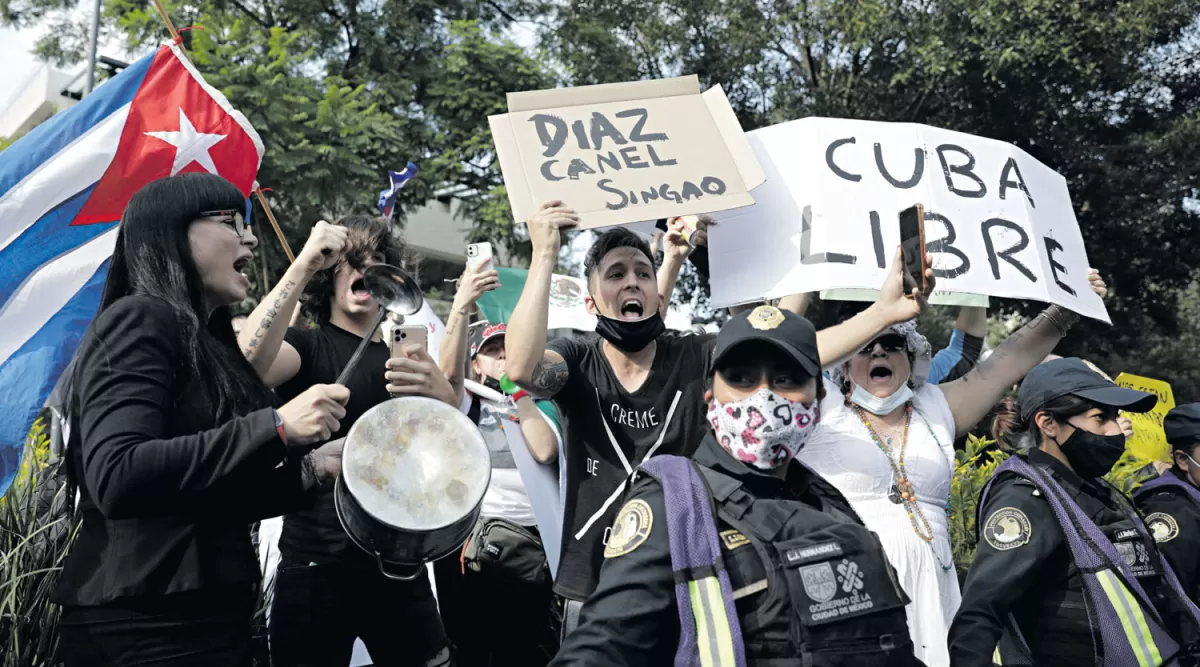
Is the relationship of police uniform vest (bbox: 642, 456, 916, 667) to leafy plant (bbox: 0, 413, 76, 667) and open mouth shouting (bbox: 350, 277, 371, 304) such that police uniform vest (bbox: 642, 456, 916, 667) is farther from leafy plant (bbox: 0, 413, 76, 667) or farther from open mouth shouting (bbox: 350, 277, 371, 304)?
leafy plant (bbox: 0, 413, 76, 667)

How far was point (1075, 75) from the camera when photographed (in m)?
14.6

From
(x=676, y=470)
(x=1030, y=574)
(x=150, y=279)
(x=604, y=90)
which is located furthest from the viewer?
(x=604, y=90)

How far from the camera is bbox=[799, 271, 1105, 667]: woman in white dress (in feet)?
12.1

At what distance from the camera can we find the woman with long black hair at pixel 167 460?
221cm

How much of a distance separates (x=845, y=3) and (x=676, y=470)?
1463 cm

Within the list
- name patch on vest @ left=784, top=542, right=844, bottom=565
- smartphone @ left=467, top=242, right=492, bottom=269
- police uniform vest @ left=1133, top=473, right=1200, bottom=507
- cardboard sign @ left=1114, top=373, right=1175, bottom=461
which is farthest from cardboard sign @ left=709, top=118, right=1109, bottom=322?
cardboard sign @ left=1114, top=373, right=1175, bottom=461

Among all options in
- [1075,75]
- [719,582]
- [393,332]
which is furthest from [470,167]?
[719,582]

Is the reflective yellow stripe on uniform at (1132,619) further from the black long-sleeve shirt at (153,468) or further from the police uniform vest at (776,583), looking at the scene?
the black long-sleeve shirt at (153,468)

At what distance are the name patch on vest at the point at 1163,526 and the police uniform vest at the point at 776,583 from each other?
2.62m

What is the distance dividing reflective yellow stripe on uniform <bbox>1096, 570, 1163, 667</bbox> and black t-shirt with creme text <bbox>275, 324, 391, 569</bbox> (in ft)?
7.59

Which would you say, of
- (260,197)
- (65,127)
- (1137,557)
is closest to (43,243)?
(65,127)

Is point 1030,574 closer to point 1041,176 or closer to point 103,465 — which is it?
point 1041,176

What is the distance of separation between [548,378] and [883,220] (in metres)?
1.57

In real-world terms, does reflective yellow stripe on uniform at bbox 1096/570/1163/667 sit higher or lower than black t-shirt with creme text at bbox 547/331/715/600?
lower
